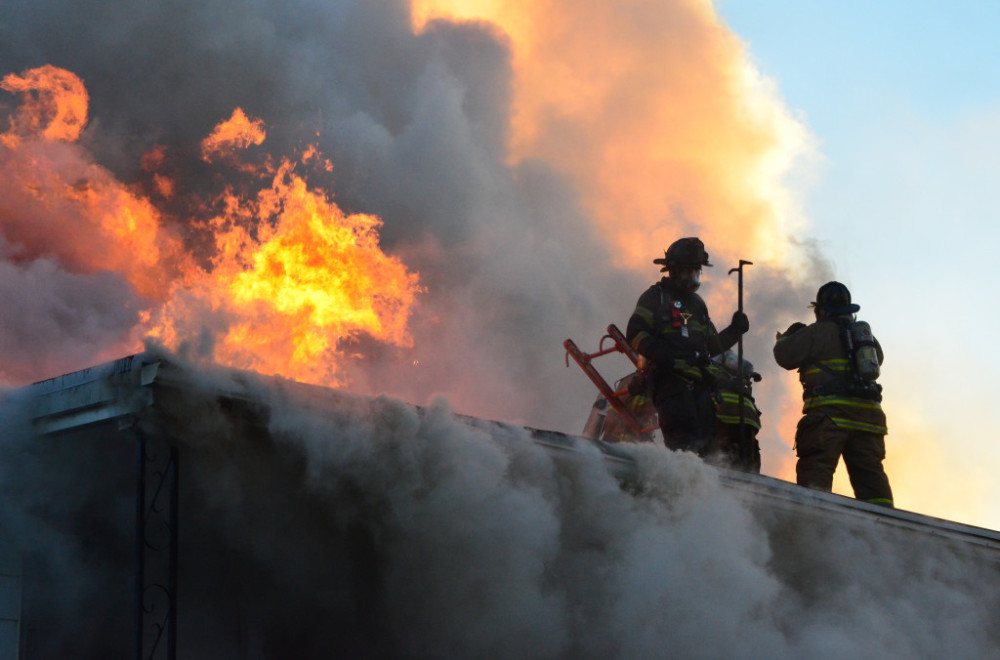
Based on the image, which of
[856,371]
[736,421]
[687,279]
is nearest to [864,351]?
[856,371]

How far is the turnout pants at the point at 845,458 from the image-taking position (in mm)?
9070

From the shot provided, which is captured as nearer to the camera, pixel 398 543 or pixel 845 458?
pixel 398 543

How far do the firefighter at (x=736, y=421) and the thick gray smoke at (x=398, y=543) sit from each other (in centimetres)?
169

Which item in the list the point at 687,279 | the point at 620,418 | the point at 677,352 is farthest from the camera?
the point at 620,418

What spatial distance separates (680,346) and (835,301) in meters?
1.79

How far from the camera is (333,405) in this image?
6.18 metres

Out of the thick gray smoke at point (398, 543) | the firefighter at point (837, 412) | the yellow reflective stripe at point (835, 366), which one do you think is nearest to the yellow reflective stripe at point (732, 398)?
the firefighter at point (837, 412)

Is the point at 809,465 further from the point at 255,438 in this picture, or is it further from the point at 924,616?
the point at 255,438

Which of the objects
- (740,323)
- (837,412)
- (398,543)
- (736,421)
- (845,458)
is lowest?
(398,543)

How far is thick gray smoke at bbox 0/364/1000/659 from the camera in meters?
6.30

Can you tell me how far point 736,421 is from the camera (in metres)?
9.78

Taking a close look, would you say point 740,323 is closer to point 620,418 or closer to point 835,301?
point 835,301

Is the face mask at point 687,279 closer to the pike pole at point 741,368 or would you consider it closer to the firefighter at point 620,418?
the pike pole at point 741,368

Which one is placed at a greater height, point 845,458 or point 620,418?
point 620,418
